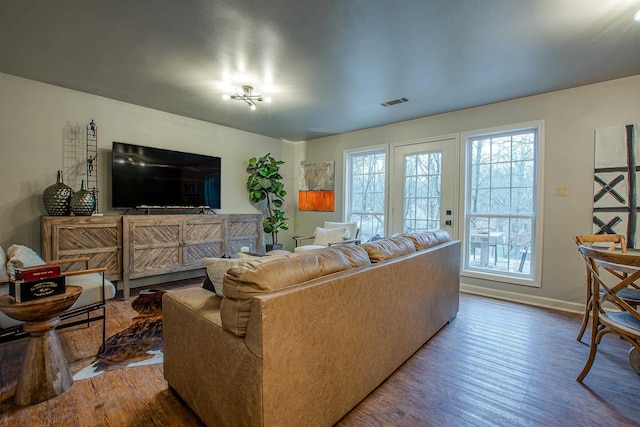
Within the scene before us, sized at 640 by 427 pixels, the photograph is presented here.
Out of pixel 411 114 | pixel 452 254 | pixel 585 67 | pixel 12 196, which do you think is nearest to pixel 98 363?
pixel 12 196

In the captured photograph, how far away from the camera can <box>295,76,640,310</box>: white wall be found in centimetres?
302

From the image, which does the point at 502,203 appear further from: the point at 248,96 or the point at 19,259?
the point at 19,259

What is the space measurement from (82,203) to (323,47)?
3104 mm

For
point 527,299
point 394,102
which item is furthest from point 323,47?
point 527,299

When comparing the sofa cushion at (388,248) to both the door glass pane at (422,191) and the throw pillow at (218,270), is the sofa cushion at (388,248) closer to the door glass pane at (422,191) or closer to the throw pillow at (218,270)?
the throw pillow at (218,270)

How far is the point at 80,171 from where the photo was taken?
3.49 m

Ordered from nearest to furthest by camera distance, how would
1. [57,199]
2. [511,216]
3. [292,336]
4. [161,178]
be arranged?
1. [292,336]
2. [57,199]
3. [511,216]
4. [161,178]

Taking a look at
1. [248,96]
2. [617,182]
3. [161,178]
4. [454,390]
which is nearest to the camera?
[454,390]

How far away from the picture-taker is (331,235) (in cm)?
452

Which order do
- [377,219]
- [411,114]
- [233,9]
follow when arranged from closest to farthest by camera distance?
1. [233,9]
2. [411,114]
3. [377,219]

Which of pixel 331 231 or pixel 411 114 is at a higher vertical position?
pixel 411 114

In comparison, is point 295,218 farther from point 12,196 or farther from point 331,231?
point 12,196

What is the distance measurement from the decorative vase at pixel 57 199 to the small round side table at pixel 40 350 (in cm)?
181

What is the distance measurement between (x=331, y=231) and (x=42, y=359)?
3.47 m
